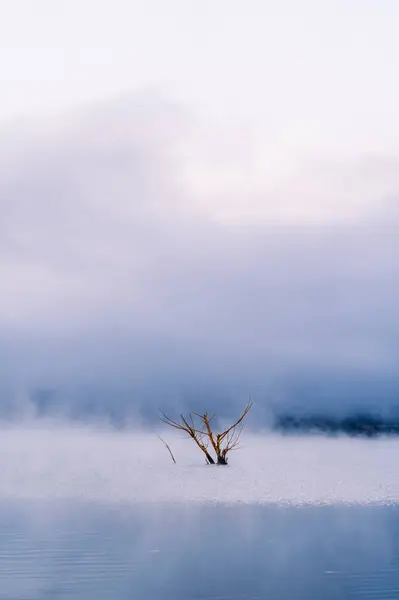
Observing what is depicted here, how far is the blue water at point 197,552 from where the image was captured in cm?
687

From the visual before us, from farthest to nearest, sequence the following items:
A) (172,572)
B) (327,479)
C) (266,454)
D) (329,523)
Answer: (266,454), (327,479), (329,523), (172,572)

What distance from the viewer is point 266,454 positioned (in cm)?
2283

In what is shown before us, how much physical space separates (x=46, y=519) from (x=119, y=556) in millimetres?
2273

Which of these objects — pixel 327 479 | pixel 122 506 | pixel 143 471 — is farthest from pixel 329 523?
pixel 143 471

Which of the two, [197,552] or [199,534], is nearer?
[197,552]

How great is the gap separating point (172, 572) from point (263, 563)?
0.92 m

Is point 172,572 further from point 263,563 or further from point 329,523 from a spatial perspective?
point 329,523

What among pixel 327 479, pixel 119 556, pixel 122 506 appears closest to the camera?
pixel 119 556

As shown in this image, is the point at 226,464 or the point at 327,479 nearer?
the point at 327,479

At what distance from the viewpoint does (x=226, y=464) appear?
17.1 meters

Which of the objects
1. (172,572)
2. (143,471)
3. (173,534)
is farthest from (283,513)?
(143,471)

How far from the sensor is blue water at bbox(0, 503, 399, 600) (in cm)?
687

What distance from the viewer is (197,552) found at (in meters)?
8.39

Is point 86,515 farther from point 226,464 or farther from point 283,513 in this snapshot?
point 226,464
